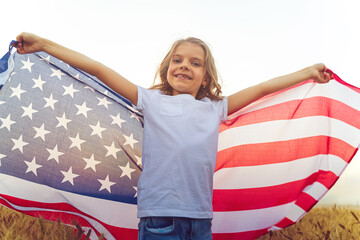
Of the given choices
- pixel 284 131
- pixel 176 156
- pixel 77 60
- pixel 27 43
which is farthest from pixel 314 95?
pixel 27 43

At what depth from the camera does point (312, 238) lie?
336 cm

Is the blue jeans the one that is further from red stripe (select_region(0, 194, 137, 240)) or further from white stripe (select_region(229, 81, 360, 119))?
white stripe (select_region(229, 81, 360, 119))

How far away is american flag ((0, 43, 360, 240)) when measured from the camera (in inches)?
114

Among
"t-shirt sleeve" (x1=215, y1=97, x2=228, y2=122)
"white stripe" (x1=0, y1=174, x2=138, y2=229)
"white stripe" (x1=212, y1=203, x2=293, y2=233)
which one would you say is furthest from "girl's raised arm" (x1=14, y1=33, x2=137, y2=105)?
"white stripe" (x1=212, y1=203, x2=293, y2=233)

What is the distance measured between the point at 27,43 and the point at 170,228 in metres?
1.53

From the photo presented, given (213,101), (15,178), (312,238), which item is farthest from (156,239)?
(312,238)

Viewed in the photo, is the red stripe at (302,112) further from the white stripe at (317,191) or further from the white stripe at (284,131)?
the white stripe at (317,191)

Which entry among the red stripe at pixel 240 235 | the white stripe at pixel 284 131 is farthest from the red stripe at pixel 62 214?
the white stripe at pixel 284 131

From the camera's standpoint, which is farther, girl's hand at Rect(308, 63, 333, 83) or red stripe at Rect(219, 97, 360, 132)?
red stripe at Rect(219, 97, 360, 132)

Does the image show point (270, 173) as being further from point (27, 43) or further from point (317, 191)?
point (27, 43)

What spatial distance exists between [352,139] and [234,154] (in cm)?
102

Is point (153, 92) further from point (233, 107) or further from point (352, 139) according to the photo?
point (352, 139)

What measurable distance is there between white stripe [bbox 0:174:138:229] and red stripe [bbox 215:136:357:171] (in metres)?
0.86

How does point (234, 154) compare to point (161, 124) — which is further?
point (234, 154)
